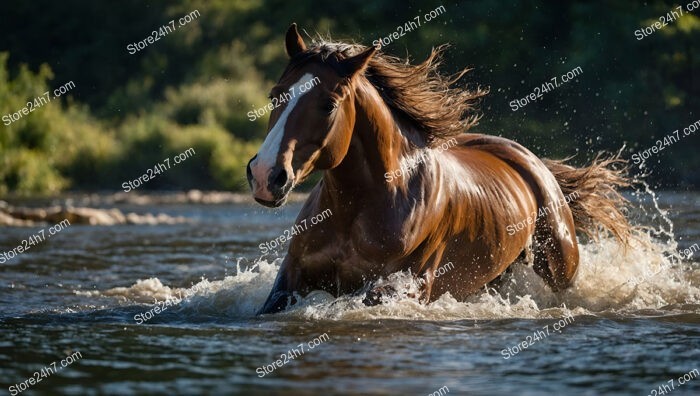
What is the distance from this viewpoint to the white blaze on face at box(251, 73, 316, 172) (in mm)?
6219

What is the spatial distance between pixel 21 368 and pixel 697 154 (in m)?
23.0

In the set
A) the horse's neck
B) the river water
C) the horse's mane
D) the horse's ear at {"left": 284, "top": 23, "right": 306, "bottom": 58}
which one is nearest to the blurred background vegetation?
the river water

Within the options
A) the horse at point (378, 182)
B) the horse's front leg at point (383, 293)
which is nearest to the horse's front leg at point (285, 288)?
the horse at point (378, 182)

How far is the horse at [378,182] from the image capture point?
257 inches

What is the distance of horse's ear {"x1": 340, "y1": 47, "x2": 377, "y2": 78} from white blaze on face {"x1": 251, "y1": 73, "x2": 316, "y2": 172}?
24 cm

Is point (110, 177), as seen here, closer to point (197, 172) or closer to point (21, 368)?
point (197, 172)

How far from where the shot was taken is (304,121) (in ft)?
21.3

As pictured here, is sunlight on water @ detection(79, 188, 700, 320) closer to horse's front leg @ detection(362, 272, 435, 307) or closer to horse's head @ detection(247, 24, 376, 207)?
horse's front leg @ detection(362, 272, 435, 307)

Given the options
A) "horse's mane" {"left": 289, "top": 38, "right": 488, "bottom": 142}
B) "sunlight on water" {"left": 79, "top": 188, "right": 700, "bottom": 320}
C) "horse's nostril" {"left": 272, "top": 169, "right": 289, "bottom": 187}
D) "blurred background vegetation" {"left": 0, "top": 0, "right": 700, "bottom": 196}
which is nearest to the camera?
"horse's nostril" {"left": 272, "top": 169, "right": 289, "bottom": 187}

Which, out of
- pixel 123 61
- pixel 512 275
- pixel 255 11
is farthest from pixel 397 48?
pixel 512 275

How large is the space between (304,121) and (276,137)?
222mm

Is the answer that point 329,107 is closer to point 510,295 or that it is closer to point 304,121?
point 304,121

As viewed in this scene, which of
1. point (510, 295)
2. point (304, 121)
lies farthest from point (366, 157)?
point (510, 295)

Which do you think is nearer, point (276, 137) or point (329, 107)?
point (276, 137)
